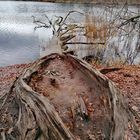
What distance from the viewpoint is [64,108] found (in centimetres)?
538

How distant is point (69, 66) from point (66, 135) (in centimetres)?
236

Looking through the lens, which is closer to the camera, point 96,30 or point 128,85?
point 128,85

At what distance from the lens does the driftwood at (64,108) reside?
4.87 metres

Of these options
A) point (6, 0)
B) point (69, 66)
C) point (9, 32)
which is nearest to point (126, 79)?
point (69, 66)

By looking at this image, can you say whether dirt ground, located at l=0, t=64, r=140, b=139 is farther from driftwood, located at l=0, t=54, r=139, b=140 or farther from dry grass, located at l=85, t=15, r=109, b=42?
dry grass, located at l=85, t=15, r=109, b=42

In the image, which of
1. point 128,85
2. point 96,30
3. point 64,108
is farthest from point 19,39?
point 64,108

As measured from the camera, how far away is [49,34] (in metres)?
18.8

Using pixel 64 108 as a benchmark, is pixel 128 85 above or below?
below

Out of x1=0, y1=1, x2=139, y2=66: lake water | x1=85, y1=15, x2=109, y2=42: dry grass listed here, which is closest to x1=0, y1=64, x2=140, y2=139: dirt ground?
x1=85, y1=15, x2=109, y2=42: dry grass

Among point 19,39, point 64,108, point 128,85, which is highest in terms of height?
point 64,108

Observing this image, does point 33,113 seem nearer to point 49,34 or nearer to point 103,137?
point 103,137

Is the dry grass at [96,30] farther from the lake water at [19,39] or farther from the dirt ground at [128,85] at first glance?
the dirt ground at [128,85]

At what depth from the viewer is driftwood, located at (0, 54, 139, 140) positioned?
4.87 m

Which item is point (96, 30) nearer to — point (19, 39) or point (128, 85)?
point (128, 85)
